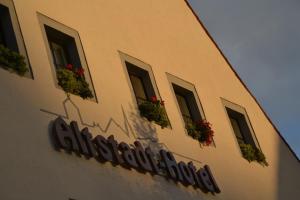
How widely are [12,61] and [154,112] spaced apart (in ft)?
11.1

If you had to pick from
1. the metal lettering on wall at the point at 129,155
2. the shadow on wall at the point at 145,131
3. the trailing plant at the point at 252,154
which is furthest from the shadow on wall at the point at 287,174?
the shadow on wall at the point at 145,131

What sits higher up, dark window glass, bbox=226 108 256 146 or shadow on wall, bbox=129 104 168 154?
dark window glass, bbox=226 108 256 146

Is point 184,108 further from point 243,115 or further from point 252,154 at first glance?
point 243,115

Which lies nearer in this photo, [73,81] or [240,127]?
[73,81]

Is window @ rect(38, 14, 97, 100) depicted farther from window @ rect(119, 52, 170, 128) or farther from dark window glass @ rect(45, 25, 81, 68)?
window @ rect(119, 52, 170, 128)

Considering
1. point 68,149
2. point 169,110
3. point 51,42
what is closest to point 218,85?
point 169,110

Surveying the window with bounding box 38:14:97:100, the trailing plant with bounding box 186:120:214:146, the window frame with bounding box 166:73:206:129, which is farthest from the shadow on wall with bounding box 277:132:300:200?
the window with bounding box 38:14:97:100

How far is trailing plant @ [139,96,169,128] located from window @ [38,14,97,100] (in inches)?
55.7

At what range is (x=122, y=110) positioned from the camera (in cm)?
1257

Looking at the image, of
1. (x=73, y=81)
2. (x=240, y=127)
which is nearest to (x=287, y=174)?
(x=240, y=127)

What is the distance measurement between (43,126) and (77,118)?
34.3 inches

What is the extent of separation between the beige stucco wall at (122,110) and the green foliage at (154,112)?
0.53ft

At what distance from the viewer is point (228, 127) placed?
15.8m

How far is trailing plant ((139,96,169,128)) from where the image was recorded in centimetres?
1325
